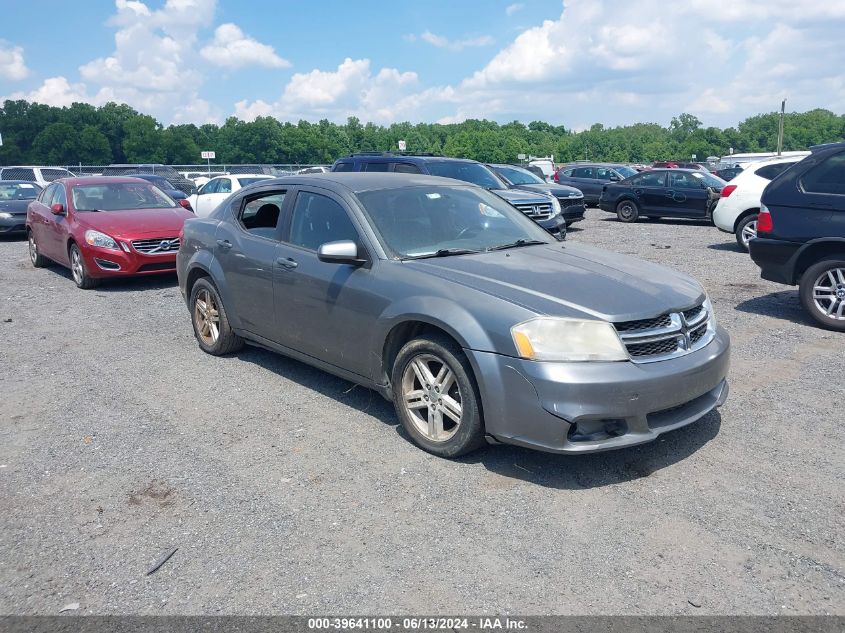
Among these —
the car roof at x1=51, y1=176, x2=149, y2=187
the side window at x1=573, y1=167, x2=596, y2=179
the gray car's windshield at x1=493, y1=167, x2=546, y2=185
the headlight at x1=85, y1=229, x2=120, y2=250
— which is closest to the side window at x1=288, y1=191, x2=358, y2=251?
the headlight at x1=85, y1=229, x2=120, y2=250

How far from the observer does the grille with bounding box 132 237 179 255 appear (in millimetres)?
10312

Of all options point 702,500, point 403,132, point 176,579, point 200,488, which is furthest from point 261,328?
point 403,132

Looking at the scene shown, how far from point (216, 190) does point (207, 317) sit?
1233 cm

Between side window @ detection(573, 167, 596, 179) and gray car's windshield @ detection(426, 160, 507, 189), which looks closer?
gray car's windshield @ detection(426, 160, 507, 189)

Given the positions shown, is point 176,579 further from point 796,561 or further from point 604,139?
point 604,139

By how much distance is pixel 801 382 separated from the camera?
5836mm

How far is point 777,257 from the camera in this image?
773 cm

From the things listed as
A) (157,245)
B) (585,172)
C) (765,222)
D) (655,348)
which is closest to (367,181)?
(655,348)

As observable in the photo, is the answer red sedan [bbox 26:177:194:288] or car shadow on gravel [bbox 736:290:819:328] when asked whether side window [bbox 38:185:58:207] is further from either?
car shadow on gravel [bbox 736:290:819:328]

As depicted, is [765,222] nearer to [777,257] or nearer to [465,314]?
[777,257]

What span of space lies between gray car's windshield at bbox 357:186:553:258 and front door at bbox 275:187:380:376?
22cm

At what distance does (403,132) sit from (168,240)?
111m

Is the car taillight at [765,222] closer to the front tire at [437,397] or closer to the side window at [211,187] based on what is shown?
the front tire at [437,397]

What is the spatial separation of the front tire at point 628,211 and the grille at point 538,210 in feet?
21.2
